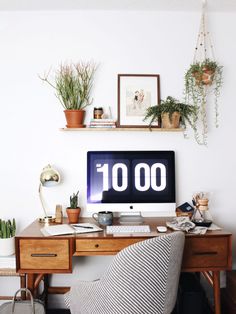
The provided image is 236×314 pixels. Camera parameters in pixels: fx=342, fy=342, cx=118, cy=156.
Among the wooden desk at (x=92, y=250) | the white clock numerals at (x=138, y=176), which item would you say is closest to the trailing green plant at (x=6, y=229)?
the wooden desk at (x=92, y=250)

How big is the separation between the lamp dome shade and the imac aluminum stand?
56 centimetres

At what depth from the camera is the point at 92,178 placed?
8.69 feet

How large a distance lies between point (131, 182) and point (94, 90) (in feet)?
2.59

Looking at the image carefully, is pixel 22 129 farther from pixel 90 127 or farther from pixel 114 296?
pixel 114 296

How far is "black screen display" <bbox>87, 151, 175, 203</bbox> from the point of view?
2625 mm

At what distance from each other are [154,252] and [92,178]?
3.39ft

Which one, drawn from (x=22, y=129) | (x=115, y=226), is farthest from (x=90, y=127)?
(x=115, y=226)

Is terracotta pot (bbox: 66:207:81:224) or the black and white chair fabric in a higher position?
terracotta pot (bbox: 66:207:81:224)

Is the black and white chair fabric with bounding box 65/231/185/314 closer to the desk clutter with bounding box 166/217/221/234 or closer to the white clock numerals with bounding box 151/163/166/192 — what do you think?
the desk clutter with bounding box 166/217/221/234

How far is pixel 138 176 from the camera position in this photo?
8.77 ft

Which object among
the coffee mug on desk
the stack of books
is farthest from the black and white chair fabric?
the stack of books

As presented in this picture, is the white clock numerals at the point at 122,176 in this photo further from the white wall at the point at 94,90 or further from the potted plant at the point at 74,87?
the potted plant at the point at 74,87

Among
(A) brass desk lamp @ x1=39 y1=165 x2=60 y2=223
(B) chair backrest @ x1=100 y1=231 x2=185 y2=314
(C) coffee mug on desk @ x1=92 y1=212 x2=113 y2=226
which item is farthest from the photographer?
(A) brass desk lamp @ x1=39 y1=165 x2=60 y2=223

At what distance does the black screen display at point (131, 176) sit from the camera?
2.62 metres
